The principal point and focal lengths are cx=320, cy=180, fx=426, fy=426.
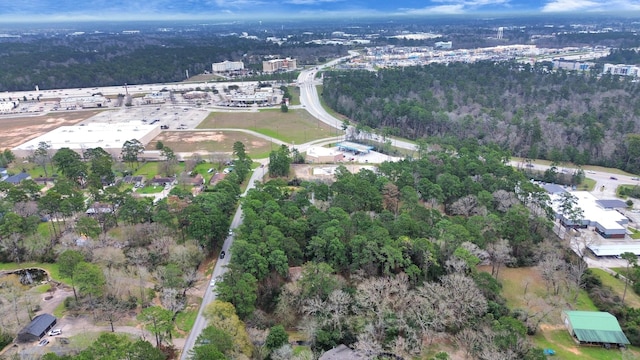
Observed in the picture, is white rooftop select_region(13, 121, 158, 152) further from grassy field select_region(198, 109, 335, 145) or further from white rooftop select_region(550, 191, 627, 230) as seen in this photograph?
white rooftop select_region(550, 191, 627, 230)

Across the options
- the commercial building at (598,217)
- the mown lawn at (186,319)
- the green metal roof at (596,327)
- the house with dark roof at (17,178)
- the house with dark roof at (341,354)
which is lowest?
the mown lawn at (186,319)

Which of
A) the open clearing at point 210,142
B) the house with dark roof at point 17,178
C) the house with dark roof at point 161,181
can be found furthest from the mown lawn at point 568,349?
the house with dark roof at point 17,178

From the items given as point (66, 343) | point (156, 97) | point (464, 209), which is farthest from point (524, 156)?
point (156, 97)

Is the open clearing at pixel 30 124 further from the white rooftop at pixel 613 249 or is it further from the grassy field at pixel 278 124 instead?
the white rooftop at pixel 613 249

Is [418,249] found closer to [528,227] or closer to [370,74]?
[528,227]

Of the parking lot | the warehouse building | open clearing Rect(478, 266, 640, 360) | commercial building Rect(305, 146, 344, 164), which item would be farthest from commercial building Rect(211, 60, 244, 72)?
open clearing Rect(478, 266, 640, 360)

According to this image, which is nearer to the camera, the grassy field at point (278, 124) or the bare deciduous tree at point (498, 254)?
the bare deciduous tree at point (498, 254)
